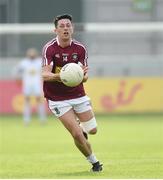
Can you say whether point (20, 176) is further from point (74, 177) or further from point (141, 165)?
point (141, 165)

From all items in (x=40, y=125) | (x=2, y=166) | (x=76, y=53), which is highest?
(x=76, y=53)

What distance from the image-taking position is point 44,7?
32312 millimetres

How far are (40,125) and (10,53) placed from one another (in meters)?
5.12

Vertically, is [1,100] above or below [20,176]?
below

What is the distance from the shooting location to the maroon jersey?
12.9m

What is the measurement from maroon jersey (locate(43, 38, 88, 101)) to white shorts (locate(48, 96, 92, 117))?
6cm

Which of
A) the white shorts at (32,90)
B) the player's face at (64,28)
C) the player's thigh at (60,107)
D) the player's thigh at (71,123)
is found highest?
the player's face at (64,28)

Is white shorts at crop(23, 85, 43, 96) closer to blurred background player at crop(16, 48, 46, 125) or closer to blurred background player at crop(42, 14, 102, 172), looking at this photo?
blurred background player at crop(16, 48, 46, 125)

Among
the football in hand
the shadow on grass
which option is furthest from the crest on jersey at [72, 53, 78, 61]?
the shadow on grass

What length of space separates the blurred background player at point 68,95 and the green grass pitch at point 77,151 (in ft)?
1.76

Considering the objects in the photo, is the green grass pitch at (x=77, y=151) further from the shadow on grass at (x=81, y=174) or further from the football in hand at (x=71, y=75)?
the football in hand at (x=71, y=75)

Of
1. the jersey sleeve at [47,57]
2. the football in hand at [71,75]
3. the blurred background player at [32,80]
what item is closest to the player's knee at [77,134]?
the football in hand at [71,75]

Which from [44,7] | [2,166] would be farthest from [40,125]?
[2,166]

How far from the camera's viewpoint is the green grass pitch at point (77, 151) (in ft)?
43.1
